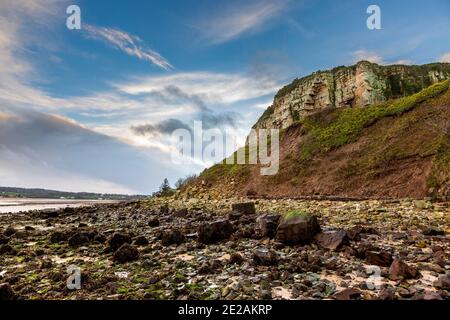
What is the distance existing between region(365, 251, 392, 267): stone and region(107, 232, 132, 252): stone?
31.3 ft

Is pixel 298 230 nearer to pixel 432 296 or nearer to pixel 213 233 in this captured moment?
pixel 213 233

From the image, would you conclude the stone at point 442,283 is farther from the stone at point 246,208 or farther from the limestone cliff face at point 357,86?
the limestone cliff face at point 357,86

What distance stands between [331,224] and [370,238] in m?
3.98

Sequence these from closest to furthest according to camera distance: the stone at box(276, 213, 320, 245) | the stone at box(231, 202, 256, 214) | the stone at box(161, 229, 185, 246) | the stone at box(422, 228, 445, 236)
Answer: the stone at box(276, 213, 320, 245) → the stone at box(422, 228, 445, 236) → the stone at box(161, 229, 185, 246) → the stone at box(231, 202, 256, 214)

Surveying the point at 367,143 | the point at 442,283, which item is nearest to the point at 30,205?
the point at 367,143

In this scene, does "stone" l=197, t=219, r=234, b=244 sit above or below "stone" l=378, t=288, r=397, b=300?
above

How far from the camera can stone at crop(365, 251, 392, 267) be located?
909 centimetres

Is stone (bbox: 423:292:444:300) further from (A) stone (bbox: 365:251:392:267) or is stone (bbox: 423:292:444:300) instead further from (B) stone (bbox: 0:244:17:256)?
(B) stone (bbox: 0:244:17:256)

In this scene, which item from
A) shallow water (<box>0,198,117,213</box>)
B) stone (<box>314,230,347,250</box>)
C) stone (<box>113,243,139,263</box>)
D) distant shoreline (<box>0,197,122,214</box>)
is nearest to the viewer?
stone (<box>314,230,347,250</box>)

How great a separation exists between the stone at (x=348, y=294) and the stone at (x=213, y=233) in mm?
7126

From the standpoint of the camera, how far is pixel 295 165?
50.6m

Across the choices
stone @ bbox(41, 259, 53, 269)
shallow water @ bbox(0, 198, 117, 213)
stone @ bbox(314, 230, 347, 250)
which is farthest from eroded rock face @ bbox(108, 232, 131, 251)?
shallow water @ bbox(0, 198, 117, 213)
